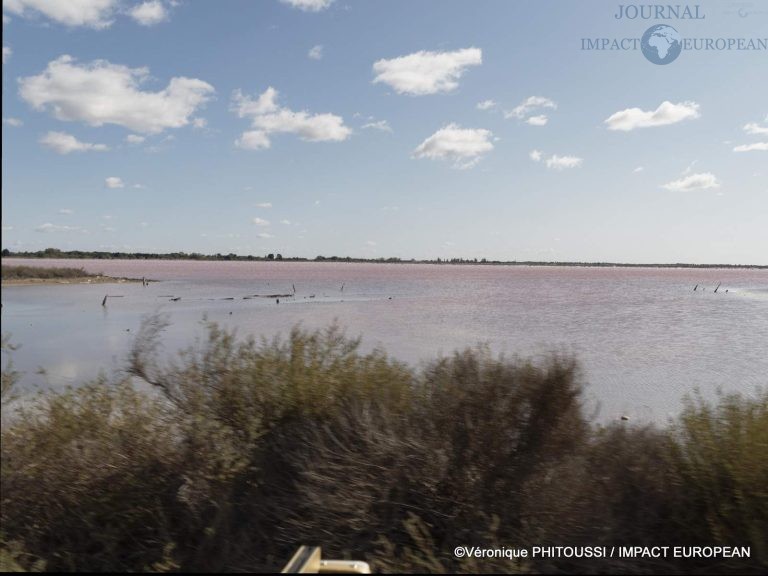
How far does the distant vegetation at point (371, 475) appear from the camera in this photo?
14.6 ft

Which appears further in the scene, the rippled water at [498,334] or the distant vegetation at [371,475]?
the rippled water at [498,334]

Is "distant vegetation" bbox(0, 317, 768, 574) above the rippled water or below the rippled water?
above

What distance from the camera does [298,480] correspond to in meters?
5.09

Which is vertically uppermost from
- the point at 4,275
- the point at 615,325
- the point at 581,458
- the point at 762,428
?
the point at 4,275

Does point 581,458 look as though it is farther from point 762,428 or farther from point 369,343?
point 369,343

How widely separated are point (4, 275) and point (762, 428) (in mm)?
6598

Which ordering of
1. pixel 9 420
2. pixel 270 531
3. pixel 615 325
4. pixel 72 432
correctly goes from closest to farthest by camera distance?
pixel 270 531, pixel 72 432, pixel 9 420, pixel 615 325

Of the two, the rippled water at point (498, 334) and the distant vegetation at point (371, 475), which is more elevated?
the distant vegetation at point (371, 475)

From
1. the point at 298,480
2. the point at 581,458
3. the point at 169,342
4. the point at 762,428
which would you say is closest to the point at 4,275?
the point at 298,480

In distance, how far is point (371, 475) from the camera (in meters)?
4.96

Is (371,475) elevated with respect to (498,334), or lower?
elevated

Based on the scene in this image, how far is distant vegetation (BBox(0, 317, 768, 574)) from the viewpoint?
4.45 m

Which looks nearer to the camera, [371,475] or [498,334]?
[371,475]

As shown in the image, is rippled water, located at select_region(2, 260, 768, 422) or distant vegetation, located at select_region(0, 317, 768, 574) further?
rippled water, located at select_region(2, 260, 768, 422)
